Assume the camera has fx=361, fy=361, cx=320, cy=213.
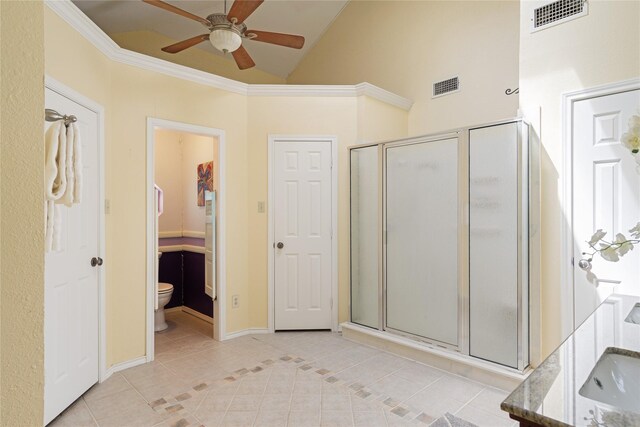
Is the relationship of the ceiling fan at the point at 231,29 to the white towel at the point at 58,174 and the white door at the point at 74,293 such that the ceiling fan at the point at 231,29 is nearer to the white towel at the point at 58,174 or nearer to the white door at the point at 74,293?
the white door at the point at 74,293

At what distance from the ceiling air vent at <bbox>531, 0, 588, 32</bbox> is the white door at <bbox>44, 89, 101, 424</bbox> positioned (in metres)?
3.41

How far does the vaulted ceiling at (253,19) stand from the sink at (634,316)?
14.2 ft

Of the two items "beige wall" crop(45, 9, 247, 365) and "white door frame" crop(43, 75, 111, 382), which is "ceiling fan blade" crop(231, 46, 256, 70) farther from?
"white door frame" crop(43, 75, 111, 382)

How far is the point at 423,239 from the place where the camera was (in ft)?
10.5

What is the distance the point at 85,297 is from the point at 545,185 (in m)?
3.45

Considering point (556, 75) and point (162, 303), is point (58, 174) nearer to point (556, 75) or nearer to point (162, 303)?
point (162, 303)

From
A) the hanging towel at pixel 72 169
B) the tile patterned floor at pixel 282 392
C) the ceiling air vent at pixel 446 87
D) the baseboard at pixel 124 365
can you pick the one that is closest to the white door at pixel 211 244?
the tile patterned floor at pixel 282 392

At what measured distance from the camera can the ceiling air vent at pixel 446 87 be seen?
404 cm

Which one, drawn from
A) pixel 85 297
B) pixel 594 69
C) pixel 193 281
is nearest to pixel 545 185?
pixel 594 69

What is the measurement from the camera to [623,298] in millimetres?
1875

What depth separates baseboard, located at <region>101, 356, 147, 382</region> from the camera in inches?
111

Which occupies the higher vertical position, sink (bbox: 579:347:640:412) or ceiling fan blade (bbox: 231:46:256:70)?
ceiling fan blade (bbox: 231:46:256:70)

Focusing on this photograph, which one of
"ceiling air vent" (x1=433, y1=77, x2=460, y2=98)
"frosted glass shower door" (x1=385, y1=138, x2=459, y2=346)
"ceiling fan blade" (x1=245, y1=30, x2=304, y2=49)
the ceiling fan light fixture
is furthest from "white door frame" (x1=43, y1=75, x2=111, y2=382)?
"ceiling air vent" (x1=433, y1=77, x2=460, y2=98)

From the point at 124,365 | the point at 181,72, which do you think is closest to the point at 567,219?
the point at 181,72
